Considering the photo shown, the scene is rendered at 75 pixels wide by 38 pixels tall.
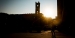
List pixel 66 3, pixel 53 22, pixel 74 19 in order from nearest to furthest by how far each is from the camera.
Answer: pixel 53 22 < pixel 74 19 < pixel 66 3

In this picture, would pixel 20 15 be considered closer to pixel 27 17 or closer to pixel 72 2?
pixel 27 17

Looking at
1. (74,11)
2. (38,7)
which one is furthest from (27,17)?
(74,11)

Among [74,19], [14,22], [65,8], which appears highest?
[65,8]

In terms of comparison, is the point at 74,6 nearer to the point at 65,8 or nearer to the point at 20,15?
the point at 65,8

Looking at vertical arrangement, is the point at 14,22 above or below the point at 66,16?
below

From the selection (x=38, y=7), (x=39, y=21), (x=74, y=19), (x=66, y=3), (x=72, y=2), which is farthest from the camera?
(x=39, y=21)

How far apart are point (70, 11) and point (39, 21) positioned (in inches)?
1612

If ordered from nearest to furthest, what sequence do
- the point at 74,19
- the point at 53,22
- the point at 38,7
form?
the point at 53,22 → the point at 74,19 → the point at 38,7

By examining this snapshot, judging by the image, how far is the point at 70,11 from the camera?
3728 cm

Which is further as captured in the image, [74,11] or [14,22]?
[14,22]

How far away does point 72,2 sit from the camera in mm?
36031

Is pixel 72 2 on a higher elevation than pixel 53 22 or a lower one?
higher

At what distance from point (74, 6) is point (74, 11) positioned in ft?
4.67

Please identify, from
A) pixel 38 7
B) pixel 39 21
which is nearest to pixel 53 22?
pixel 38 7
